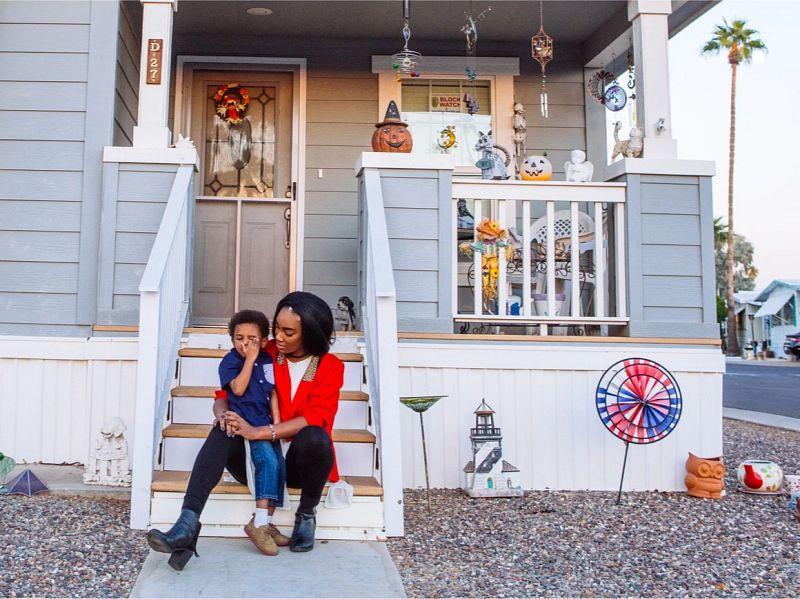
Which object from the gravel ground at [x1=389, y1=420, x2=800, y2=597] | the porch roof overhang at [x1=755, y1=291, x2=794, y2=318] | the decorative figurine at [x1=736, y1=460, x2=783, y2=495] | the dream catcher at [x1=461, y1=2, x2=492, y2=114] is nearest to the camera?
the gravel ground at [x1=389, y1=420, x2=800, y2=597]

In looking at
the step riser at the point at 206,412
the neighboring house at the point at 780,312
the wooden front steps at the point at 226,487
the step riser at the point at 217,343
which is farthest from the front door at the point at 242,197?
the neighboring house at the point at 780,312

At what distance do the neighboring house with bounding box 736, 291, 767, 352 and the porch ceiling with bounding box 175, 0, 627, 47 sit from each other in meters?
39.2

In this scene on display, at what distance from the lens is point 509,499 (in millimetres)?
3623

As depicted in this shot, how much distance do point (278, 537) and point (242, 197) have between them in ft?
10.7

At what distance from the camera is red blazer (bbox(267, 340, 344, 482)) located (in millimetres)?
2699

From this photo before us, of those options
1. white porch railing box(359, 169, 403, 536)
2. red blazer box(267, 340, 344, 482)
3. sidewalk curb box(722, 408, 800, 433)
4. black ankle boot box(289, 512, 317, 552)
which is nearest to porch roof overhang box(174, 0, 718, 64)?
white porch railing box(359, 169, 403, 536)

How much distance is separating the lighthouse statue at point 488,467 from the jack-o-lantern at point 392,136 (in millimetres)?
1412

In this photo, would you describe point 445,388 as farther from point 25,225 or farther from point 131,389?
point 25,225

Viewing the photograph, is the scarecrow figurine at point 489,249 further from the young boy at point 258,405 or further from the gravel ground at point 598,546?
the young boy at point 258,405

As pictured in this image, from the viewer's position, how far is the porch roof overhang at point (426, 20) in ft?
16.2

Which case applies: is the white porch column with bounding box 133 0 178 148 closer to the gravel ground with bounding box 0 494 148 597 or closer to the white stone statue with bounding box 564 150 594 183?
the gravel ground with bounding box 0 494 148 597

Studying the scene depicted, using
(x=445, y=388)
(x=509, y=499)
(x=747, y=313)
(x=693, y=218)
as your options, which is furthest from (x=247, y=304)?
(x=747, y=313)

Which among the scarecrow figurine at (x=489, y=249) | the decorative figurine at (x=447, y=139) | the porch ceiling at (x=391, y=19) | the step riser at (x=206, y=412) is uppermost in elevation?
the porch ceiling at (x=391, y=19)

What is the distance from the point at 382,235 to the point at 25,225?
1995mm
